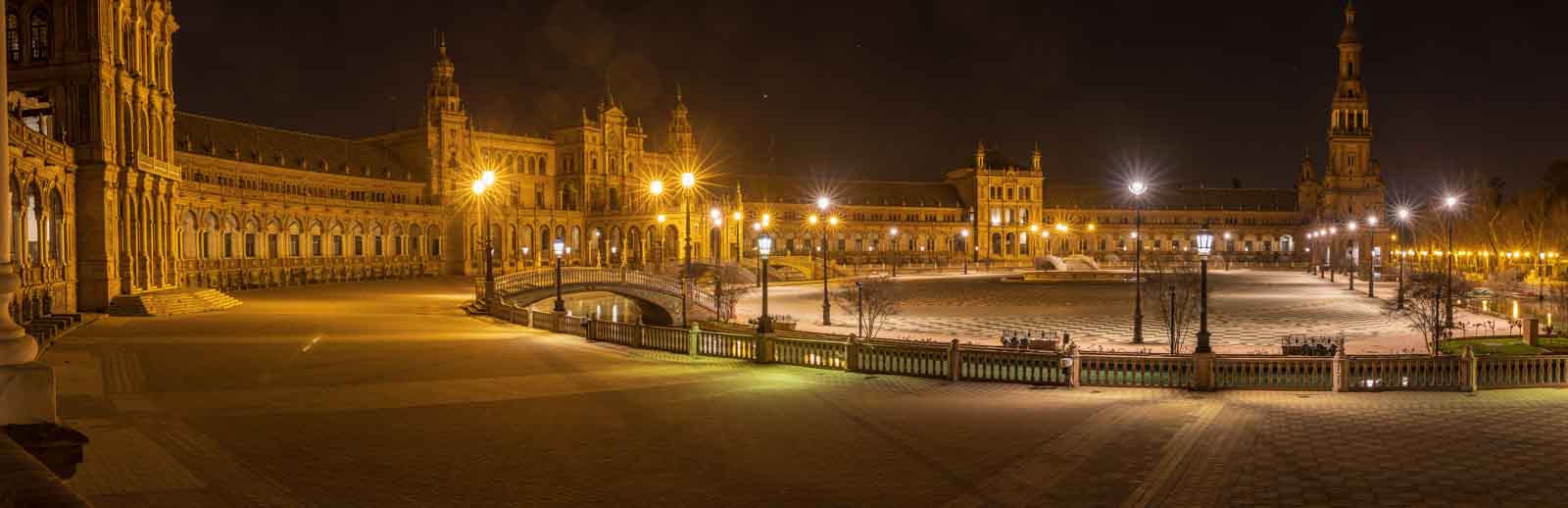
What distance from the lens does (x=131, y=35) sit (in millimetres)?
41406

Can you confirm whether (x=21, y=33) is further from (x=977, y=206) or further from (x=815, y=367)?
(x=977, y=206)

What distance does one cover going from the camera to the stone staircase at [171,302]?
37.2 m

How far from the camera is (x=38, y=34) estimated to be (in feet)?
124

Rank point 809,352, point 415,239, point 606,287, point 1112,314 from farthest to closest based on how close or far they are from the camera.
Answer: point 415,239
point 606,287
point 1112,314
point 809,352

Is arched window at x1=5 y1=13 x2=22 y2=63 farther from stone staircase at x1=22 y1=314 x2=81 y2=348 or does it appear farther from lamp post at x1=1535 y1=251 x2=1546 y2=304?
lamp post at x1=1535 y1=251 x2=1546 y2=304

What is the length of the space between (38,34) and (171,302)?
10.8m

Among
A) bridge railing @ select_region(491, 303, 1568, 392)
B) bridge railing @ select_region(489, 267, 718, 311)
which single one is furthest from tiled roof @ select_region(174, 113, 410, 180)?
bridge railing @ select_region(491, 303, 1568, 392)

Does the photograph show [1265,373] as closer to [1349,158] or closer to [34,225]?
[34,225]

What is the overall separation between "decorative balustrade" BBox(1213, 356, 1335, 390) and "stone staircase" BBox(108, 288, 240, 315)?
36184 mm

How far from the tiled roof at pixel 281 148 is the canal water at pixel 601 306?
26063 millimetres

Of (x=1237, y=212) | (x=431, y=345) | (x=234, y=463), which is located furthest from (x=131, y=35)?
(x=1237, y=212)

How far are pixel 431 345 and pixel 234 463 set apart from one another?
1478 centimetres

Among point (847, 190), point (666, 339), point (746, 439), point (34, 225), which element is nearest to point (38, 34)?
point (34, 225)

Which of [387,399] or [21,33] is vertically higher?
[21,33]
